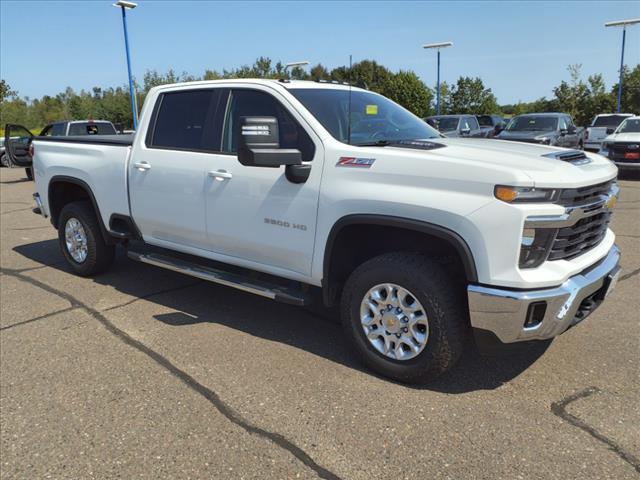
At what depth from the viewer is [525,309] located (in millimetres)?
2854

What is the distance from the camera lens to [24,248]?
24.8 ft

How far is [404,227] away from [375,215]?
0.66 feet

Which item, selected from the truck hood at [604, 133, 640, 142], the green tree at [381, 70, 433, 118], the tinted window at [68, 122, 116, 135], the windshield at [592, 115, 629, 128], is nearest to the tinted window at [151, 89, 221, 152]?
the tinted window at [68, 122, 116, 135]

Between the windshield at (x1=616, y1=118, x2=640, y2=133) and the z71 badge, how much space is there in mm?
13934

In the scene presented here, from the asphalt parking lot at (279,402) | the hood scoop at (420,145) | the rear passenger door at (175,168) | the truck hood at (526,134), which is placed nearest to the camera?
the asphalt parking lot at (279,402)

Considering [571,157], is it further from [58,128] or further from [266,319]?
[58,128]

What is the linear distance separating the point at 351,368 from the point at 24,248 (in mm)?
5877

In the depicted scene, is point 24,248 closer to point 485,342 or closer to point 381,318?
point 381,318

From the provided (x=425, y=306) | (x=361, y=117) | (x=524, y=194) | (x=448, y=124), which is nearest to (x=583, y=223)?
(x=524, y=194)

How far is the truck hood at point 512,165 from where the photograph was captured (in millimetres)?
2850

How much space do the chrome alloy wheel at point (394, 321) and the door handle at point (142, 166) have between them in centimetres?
243

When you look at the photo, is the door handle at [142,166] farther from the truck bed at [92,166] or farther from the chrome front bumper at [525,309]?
the chrome front bumper at [525,309]

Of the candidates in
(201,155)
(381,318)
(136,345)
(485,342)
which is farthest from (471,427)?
(201,155)

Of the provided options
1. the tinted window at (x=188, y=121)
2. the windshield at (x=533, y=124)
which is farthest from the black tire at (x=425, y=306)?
the windshield at (x=533, y=124)
